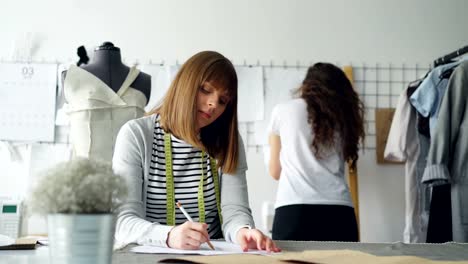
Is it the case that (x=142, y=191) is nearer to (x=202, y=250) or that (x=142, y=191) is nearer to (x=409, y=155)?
(x=202, y=250)

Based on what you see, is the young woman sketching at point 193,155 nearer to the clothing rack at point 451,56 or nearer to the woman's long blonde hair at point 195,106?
the woman's long blonde hair at point 195,106

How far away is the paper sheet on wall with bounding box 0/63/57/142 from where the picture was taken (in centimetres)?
295

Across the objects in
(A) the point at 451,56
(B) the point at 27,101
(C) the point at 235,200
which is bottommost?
(C) the point at 235,200

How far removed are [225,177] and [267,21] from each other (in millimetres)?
1710

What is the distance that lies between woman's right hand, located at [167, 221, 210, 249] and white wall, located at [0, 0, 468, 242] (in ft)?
5.96

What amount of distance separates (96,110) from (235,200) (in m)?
0.78

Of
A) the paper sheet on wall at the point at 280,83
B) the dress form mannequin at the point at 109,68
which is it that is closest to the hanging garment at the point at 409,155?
the paper sheet on wall at the point at 280,83

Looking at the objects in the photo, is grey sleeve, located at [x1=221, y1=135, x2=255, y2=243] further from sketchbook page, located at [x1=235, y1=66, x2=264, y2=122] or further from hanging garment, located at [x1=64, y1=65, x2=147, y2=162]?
sketchbook page, located at [x1=235, y1=66, x2=264, y2=122]

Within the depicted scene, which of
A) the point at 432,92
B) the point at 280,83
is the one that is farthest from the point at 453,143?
the point at 280,83

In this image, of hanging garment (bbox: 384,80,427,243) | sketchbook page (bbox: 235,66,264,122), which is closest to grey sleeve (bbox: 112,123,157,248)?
sketchbook page (bbox: 235,66,264,122)

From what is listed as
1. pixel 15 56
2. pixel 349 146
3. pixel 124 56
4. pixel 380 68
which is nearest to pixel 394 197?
pixel 380 68

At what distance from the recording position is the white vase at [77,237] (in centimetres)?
62

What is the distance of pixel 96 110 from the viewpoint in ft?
6.73

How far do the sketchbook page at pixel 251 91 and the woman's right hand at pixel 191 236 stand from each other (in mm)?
1907
